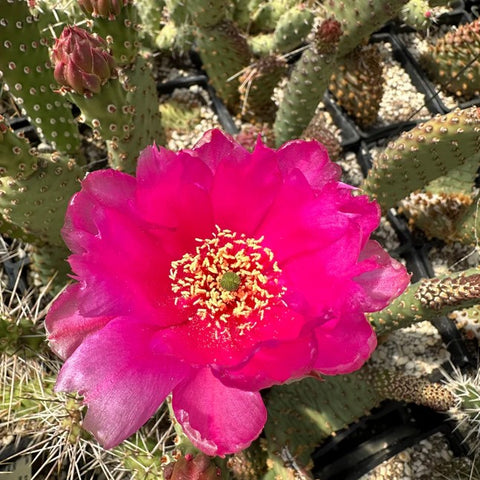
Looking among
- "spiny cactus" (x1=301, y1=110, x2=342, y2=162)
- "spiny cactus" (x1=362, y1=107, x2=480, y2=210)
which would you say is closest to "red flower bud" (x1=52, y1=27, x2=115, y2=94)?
"spiny cactus" (x1=362, y1=107, x2=480, y2=210)

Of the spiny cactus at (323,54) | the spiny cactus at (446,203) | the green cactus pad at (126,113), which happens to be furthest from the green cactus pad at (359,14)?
the green cactus pad at (126,113)

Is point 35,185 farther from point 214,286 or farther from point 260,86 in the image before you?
point 260,86

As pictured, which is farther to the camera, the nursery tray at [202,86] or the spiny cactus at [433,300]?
the nursery tray at [202,86]

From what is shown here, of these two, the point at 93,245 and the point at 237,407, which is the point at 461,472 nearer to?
the point at 237,407

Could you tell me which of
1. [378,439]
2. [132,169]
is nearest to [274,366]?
[132,169]

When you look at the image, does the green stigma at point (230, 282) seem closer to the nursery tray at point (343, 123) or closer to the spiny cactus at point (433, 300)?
the spiny cactus at point (433, 300)

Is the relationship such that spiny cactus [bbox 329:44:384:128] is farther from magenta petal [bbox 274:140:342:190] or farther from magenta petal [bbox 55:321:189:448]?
magenta petal [bbox 55:321:189:448]
